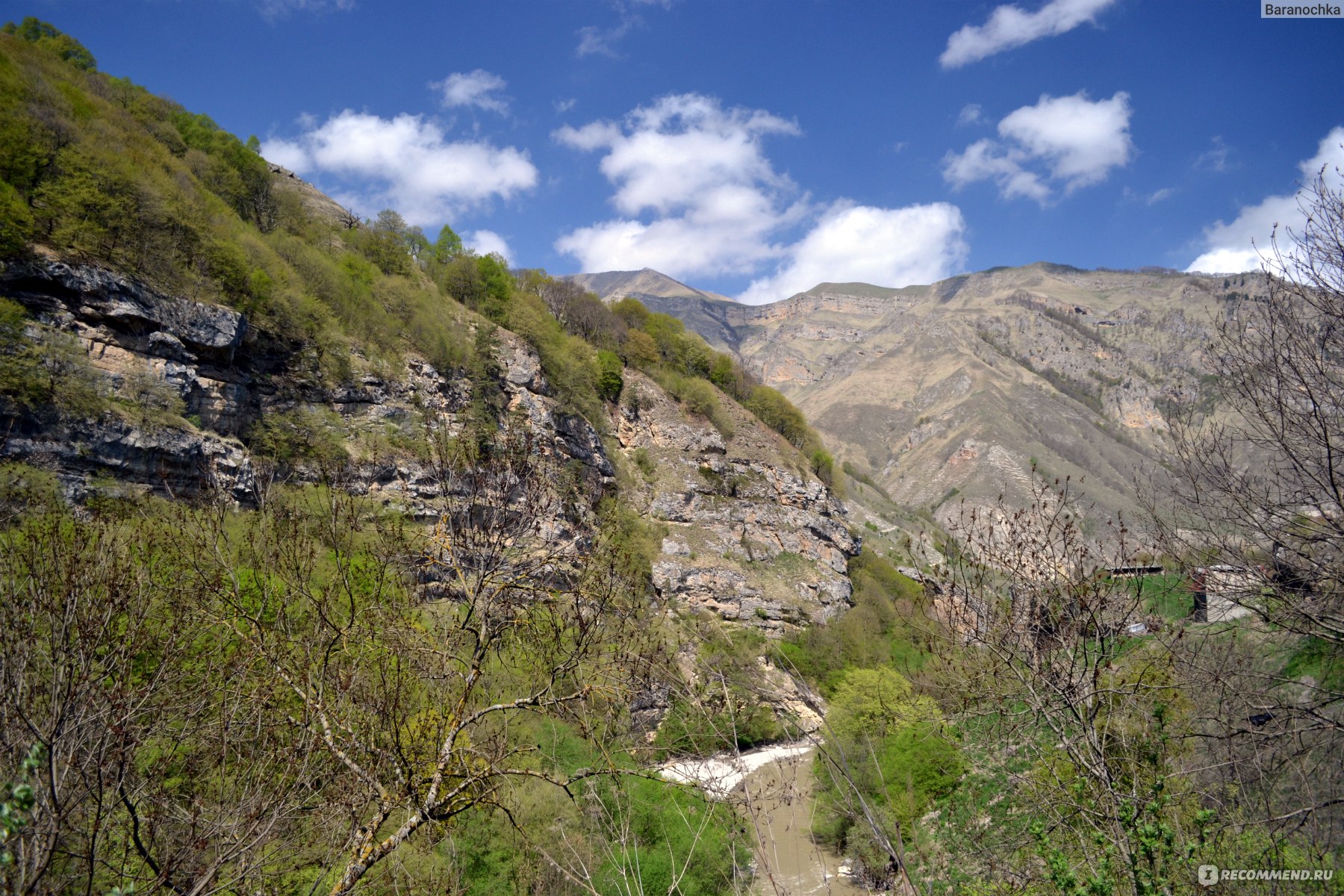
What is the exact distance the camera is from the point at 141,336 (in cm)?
2467

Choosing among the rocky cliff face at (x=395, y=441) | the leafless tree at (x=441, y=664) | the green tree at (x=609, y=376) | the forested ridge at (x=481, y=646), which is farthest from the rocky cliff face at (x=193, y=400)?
the green tree at (x=609, y=376)

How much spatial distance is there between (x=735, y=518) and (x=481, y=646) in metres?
45.4

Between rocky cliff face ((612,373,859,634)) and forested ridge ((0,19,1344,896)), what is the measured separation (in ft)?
25.4

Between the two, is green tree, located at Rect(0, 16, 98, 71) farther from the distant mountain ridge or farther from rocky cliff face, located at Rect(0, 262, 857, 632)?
the distant mountain ridge

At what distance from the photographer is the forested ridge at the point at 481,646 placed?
511cm

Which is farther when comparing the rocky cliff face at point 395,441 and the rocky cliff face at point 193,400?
the rocky cliff face at point 395,441

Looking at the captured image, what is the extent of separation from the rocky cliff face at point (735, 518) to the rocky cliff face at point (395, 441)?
5.2 inches

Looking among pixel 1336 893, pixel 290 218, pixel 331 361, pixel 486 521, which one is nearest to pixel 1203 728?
pixel 1336 893

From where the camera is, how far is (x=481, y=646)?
5.21 metres

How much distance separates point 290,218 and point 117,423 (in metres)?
25.5

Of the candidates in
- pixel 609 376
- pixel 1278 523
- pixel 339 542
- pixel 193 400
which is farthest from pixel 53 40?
pixel 1278 523

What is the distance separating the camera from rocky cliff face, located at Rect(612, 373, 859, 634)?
44.2m

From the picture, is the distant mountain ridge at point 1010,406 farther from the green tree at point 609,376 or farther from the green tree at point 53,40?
the green tree at point 53,40

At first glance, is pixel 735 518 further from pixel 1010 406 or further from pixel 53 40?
pixel 1010 406
